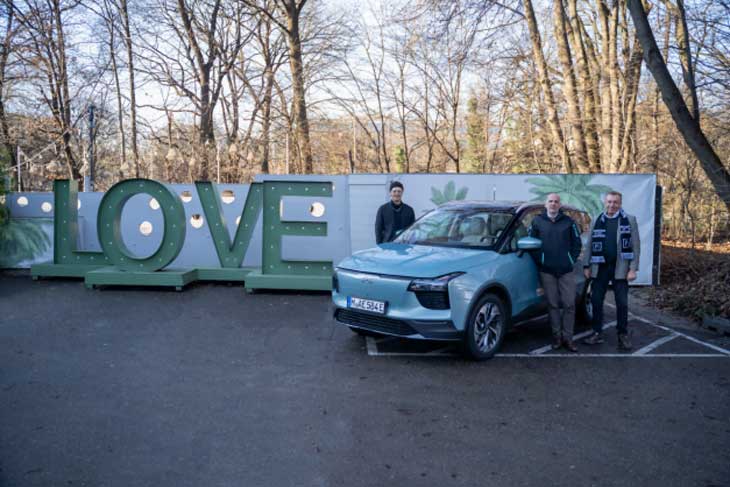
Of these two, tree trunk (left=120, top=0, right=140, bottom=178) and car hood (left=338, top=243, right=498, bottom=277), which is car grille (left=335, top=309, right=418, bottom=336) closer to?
car hood (left=338, top=243, right=498, bottom=277)

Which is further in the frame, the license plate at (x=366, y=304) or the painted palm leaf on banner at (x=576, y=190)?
A: the painted palm leaf on banner at (x=576, y=190)

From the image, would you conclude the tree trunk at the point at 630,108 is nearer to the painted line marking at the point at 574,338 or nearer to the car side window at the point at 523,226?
the painted line marking at the point at 574,338

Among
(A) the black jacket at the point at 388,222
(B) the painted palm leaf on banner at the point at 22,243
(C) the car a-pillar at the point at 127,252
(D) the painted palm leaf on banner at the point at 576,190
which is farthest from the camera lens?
(B) the painted palm leaf on banner at the point at 22,243

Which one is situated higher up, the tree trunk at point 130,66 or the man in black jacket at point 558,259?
the tree trunk at point 130,66

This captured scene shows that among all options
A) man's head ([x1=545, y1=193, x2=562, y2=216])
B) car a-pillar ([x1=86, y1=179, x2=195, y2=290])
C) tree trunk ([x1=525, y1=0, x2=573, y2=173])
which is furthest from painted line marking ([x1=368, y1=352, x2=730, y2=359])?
tree trunk ([x1=525, y1=0, x2=573, y2=173])

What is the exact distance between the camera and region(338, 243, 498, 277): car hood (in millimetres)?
5555

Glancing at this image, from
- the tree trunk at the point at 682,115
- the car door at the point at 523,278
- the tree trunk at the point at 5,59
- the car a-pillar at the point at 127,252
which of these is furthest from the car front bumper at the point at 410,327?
the tree trunk at the point at 5,59

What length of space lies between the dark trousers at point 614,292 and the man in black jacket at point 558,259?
468 millimetres

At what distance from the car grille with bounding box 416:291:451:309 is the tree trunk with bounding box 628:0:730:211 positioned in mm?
6481

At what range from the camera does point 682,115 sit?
9555mm

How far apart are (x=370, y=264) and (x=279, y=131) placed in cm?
1870

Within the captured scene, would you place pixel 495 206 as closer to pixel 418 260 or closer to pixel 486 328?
pixel 418 260

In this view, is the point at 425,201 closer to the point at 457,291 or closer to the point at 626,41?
the point at 457,291

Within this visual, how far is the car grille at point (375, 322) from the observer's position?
553 cm
